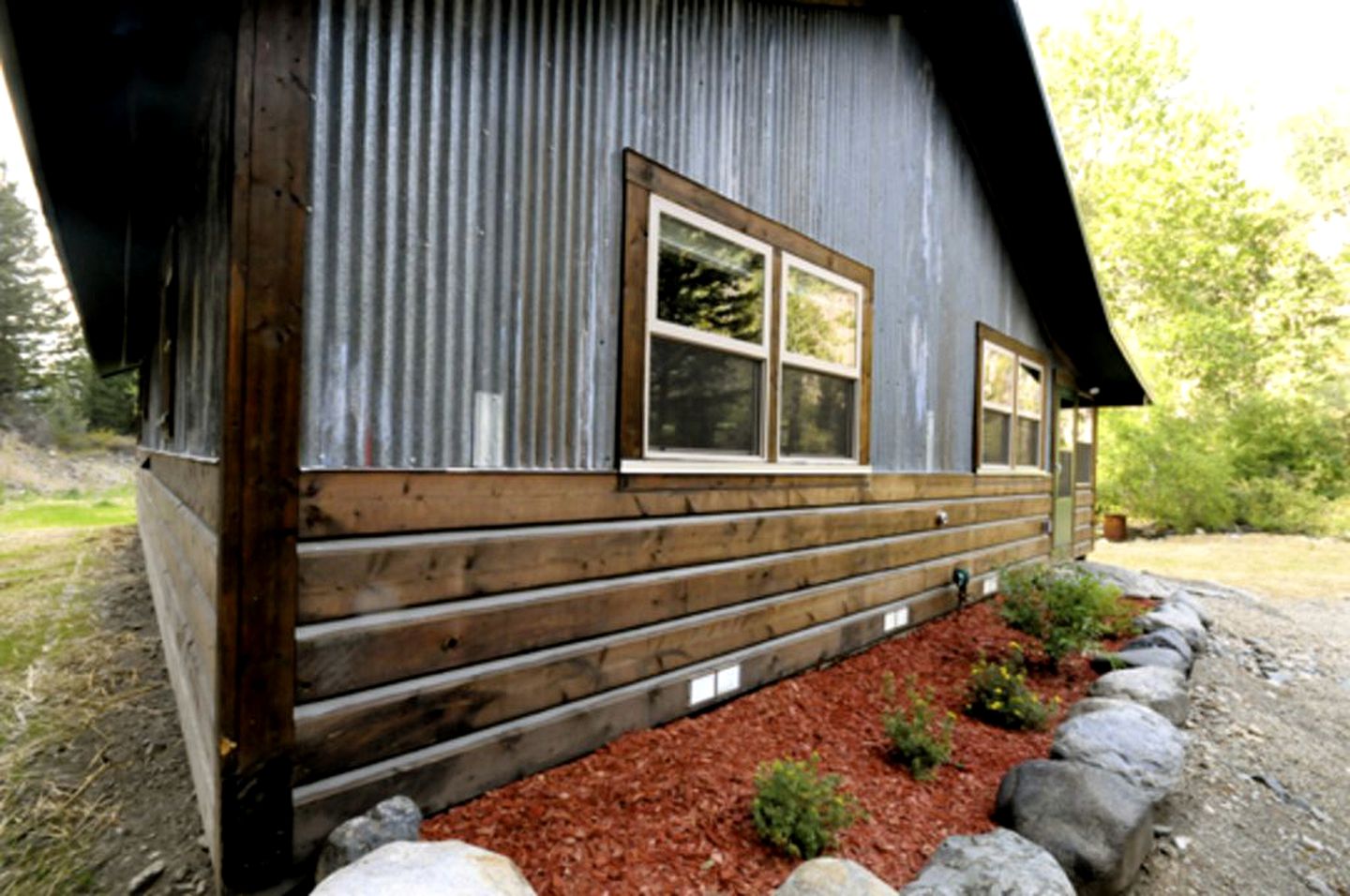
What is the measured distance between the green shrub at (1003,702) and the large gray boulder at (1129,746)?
270 millimetres

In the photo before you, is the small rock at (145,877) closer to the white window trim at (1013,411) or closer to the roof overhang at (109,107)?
the roof overhang at (109,107)

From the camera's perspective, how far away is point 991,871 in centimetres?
198

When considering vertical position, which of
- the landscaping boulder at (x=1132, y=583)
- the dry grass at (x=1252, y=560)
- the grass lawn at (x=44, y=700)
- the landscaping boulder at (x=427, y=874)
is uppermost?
the landscaping boulder at (x=427, y=874)

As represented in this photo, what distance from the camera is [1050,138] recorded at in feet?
18.9

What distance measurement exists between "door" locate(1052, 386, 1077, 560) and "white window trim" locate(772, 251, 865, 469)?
212 inches

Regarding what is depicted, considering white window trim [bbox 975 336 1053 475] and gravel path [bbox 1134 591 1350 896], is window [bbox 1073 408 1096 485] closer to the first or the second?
white window trim [bbox 975 336 1053 475]

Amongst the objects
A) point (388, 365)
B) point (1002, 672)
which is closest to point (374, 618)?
point (388, 365)

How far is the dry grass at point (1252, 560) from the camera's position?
898 cm

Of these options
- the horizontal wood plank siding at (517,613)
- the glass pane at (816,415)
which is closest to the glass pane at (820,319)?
the glass pane at (816,415)

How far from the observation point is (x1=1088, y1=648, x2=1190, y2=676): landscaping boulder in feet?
14.1

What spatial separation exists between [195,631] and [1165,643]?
5.86 m

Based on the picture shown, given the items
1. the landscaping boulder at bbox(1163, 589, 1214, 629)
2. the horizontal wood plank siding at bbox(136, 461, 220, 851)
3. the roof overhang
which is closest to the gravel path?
the landscaping boulder at bbox(1163, 589, 1214, 629)

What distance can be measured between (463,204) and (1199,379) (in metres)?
21.4

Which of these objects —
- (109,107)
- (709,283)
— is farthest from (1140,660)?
Result: (109,107)
